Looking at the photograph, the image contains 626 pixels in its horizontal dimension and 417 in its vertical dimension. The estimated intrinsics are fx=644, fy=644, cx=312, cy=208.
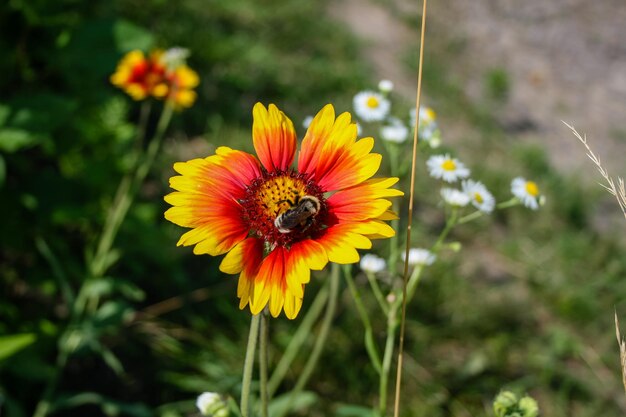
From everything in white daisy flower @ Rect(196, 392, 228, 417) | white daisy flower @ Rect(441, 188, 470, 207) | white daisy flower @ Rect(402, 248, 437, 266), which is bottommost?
white daisy flower @ Rect(196, 392, 228, 417)

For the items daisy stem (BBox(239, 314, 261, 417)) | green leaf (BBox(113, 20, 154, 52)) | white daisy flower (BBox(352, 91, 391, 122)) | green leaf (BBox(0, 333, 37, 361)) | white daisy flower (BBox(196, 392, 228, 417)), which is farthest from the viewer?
green leaf (BBox(113, 20, 154, 52))

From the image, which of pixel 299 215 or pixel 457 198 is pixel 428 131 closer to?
pixel 457 198

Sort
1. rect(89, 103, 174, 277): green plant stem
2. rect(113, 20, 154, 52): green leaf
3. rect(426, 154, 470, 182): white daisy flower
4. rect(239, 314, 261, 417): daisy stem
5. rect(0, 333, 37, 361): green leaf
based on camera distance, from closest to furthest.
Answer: rect(239, 314, 261, 417): daisy stem < rect(0, 333, 37, 361): green leaf < rect(426, 154, 470, 182): white daisy flower < rect(89, 103, 174, 277): green plant stem < rect(113, 20, 154, 52): green leaf

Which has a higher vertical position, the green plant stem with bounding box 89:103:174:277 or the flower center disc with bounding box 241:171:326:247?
the green plant stem with bounding box 89:103:174:277

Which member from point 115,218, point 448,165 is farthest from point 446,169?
point 115,218

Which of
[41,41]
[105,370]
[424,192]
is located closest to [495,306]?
[424,192]

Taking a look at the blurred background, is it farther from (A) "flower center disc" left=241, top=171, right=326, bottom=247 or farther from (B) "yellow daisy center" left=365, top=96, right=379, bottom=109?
(B) "yellow daisy center" left=365, top=96, right=379, bottom=109

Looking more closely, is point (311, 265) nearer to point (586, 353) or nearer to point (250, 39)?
point (586, 353)

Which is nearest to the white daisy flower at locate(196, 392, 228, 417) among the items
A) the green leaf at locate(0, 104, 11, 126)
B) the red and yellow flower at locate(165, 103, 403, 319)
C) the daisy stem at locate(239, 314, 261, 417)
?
the daisy stem at locate(239, 314, 261, 417)
